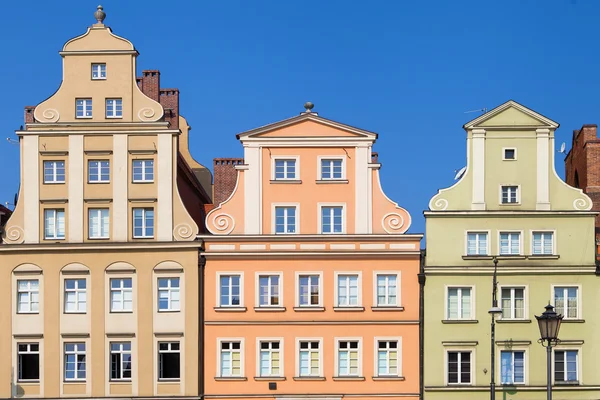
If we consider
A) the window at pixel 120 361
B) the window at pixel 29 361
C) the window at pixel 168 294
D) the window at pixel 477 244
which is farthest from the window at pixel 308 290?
the window at pixel 29 361

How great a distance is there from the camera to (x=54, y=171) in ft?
152

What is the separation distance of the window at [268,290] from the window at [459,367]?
24.6 ft

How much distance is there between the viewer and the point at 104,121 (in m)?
46.5

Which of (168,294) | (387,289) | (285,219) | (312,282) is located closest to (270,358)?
(312,282)

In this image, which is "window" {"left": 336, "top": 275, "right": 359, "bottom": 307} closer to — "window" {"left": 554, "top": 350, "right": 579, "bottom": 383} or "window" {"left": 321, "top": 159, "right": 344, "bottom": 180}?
"window" {"left": 321, "top": 159, "right": 344, "bottom": 180}

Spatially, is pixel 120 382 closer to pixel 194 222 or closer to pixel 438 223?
pixel 194 222

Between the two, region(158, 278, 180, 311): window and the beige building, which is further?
region(158, 278, 180, 311): window

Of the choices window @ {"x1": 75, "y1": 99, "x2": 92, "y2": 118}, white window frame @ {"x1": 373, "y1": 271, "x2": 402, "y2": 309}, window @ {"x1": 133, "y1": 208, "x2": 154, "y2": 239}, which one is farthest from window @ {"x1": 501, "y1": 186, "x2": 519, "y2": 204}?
window @ {"x1": 75, "y1": 99, "x2": 92, "y2": 118}

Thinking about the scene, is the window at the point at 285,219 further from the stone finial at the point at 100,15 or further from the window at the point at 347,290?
the stone finial at the point at 100,15

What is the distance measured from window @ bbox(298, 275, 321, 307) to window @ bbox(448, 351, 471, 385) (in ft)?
19.5

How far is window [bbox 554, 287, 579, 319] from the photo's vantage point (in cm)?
4543

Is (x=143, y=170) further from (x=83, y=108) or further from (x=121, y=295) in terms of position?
(x=121, y=295)

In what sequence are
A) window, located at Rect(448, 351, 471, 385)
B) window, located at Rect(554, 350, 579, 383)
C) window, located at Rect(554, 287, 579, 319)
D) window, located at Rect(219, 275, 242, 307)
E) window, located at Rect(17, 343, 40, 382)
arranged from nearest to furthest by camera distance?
window, located at Rect(554, 350, 579, 383), window, located at Rect(448, 351, 471, 385), window, located at Rect(554, 287, 579, 319), window, located at Rect(17, 343, 40, 382), window, located at Rect(219, 275, 242, 307)

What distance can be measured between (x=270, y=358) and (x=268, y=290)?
2.80 m
